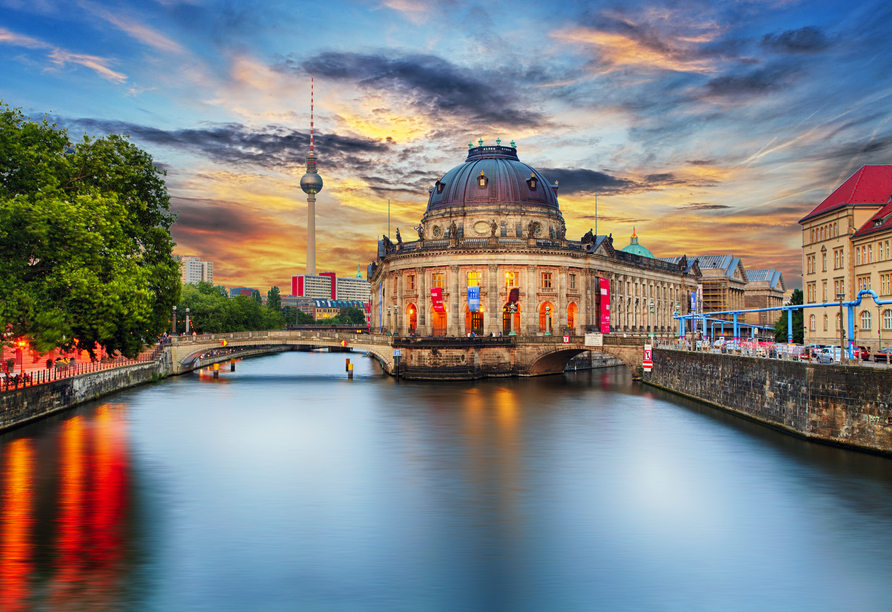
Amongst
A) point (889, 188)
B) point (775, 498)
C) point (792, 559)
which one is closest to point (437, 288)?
point (889, 188)

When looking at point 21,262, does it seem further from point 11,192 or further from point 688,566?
point 688,566

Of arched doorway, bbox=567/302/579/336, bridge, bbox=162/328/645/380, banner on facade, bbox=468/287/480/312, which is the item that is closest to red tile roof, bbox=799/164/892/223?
bridge, bbox=162/328/645/380

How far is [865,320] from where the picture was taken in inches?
2736

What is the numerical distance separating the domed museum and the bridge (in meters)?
7.12

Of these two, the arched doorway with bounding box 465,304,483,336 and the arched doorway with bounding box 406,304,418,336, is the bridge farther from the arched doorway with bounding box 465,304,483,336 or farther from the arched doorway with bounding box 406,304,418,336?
the arched doorway with bounding box 406,304,418,336

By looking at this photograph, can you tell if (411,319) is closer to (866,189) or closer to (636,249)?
(866,189)

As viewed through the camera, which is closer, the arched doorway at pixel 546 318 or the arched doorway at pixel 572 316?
the arched doorway at pixel 546 318

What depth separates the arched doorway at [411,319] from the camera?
103 metres

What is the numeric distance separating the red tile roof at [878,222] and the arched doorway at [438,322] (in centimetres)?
5003

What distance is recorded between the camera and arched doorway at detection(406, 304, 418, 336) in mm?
102750

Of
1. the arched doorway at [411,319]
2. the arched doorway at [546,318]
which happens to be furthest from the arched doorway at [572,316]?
the arched doorway at [411,319]

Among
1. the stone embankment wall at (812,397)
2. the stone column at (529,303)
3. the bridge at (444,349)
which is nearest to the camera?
the stone embankment wall at (812,397)

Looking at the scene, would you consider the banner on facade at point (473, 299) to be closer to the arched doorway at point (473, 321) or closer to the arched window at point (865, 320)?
the arched doorway at point (473, 321)

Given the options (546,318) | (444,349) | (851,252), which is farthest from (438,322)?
(851,252)
